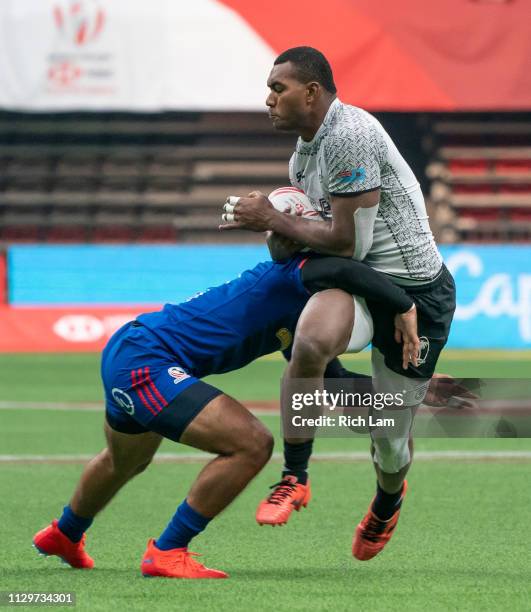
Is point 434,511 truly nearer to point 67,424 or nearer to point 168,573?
point 168,573

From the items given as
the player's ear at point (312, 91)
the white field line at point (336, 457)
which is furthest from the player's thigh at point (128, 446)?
the white field line at point (336, 457)

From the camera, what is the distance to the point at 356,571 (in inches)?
231

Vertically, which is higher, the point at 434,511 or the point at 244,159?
the point at 434,511

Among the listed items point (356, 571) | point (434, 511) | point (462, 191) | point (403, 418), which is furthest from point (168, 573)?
point (462, 191)

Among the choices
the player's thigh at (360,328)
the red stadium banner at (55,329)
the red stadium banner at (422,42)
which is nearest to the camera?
the player's thigh at (360,328)

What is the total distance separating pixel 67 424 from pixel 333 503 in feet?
13.8

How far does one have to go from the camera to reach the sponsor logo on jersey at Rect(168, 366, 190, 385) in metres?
5.59

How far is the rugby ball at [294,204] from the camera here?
19.7ft

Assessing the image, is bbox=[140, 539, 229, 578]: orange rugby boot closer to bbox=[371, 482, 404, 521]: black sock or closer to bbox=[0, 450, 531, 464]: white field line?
bbox=[371, 482, 404, 521]: black sock

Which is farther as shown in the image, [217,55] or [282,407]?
[217,55]

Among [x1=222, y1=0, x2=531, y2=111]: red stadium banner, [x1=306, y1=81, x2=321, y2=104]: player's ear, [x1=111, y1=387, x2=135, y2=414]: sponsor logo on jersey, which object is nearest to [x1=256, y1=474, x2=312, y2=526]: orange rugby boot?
[x1=111, y1=387, x2=135, y2=414]: sponsor logo on jersey

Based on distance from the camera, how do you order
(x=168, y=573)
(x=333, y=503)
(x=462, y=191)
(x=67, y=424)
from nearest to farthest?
(x=168, y=573) < (x=333, y=503) < (x=67, y=424) < (x=462, y=191)

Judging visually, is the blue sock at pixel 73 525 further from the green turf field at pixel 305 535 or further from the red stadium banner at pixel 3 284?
the red stadium banner at pixel 3 284

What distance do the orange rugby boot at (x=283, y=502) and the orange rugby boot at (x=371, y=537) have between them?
37 centimetres
